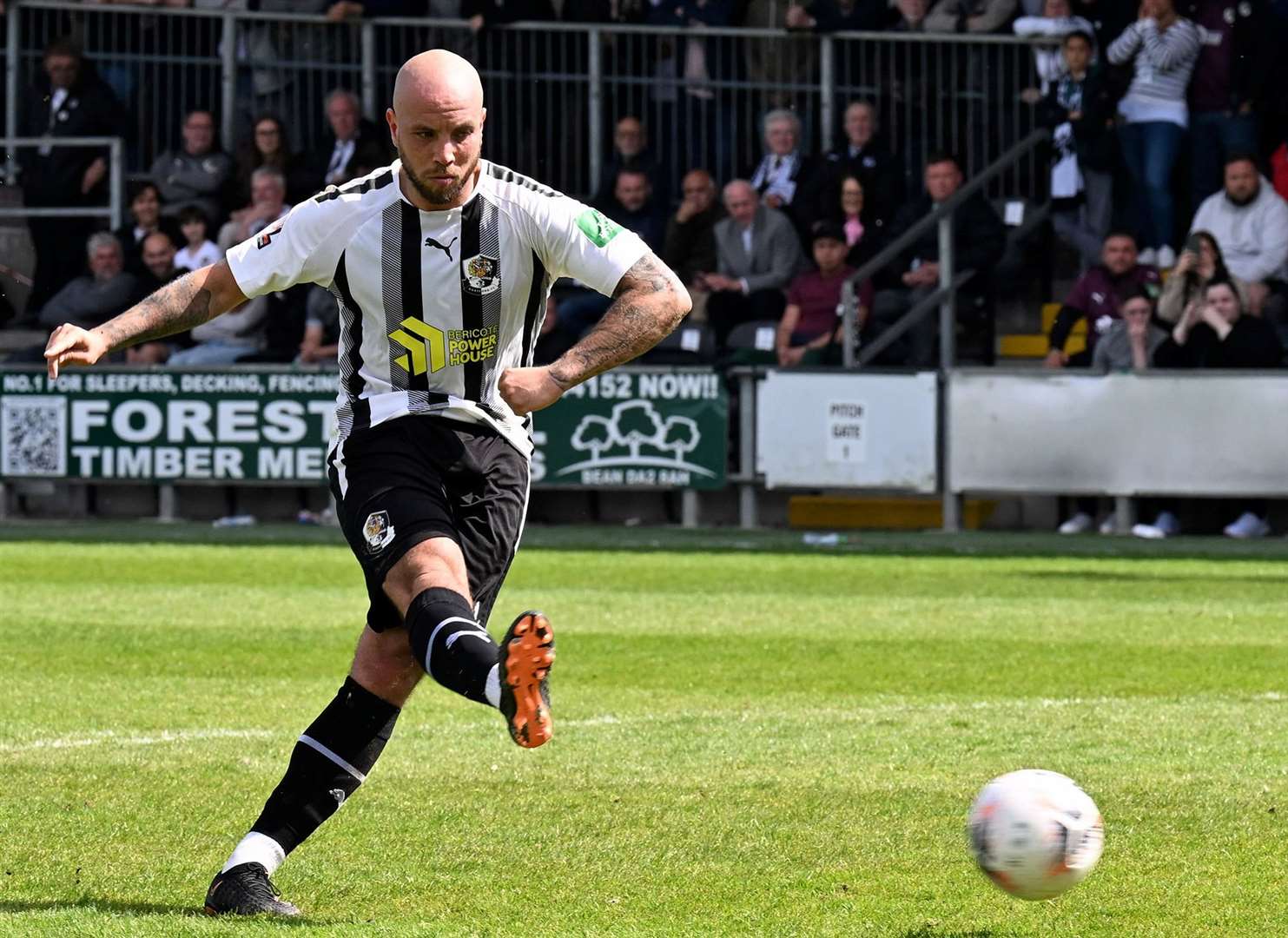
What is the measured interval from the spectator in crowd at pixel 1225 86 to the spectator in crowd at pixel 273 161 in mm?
8406

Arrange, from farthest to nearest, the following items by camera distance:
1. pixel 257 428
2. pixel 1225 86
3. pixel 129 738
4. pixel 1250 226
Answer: pixel 1225 86 → pixel 257 428 → pixel 1250 226 → pixel 129 738

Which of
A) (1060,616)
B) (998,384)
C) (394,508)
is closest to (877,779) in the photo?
(394,508)

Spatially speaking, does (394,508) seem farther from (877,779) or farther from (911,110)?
(911,110)

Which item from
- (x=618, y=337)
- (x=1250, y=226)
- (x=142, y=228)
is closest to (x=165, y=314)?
(x=618, y=337)

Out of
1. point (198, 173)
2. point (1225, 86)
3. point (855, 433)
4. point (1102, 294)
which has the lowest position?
point (855, 433)

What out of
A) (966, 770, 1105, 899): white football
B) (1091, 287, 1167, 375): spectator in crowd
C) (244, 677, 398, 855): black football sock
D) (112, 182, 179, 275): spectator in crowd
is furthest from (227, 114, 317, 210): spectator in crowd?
(966, 770, 1105, 899): white football

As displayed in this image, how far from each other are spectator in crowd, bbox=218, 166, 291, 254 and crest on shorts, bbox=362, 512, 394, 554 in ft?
52.7

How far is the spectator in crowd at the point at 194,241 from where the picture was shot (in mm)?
20781

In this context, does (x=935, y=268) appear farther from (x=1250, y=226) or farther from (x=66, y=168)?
(x=66, y=168)

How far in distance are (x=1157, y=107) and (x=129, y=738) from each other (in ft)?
45.4

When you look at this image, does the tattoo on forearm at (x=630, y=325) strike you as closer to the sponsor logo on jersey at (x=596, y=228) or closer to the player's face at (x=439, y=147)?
the sponsor logo on jersey at (x=596, y=228)

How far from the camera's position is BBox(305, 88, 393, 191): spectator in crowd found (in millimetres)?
21062

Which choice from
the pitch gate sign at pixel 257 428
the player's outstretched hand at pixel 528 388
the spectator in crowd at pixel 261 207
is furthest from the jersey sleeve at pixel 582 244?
the spectator in crowd at pixel 261 207

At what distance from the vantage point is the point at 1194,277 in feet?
59.5
